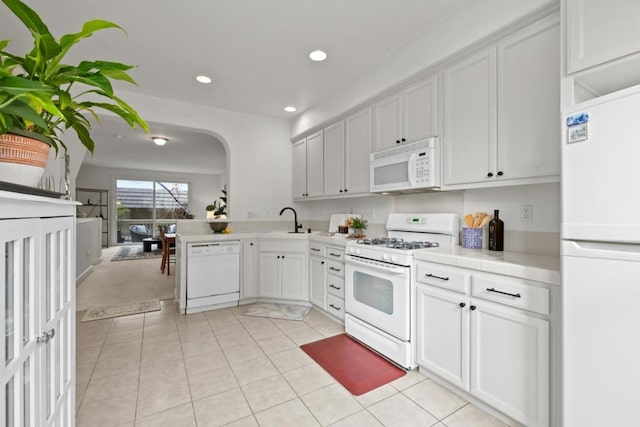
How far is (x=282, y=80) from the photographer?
321 cm

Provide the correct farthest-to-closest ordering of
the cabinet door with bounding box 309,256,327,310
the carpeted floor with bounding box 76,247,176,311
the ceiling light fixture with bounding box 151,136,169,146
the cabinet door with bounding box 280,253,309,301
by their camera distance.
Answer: the ceiling light fixture with bounding box 151,136,169,146
the carpeted floor with bounding box 76,247,176,311
the cabinet door with bounding box 280,253,309,301
the cabinet door with bounding box 309,256,327,310

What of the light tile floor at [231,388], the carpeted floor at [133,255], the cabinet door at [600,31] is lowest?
the light tile floor at [231,388]

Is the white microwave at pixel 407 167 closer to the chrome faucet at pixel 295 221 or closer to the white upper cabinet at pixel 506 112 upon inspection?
the white upper cabinet at pixel 506 112

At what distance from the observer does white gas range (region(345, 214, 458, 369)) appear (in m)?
2.16

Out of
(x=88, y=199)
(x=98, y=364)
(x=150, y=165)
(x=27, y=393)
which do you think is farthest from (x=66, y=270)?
(x=88, y=199)

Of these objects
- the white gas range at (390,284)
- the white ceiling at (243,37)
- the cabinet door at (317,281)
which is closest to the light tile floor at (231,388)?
the white gas range at (390,284)

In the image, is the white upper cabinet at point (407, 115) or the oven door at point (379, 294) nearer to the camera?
the oven door at point (379, 294)

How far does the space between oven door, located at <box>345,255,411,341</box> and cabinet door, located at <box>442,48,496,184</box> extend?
33.8 inches

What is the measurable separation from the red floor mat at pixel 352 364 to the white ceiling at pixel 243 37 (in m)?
2.63

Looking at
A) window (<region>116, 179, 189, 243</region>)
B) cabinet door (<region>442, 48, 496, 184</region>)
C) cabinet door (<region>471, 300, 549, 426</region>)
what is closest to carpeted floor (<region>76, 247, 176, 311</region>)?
window (<region>116, 179, 189, 243</region>)

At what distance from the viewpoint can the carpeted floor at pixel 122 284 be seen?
4.05 metres

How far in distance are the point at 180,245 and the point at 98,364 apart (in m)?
1.48

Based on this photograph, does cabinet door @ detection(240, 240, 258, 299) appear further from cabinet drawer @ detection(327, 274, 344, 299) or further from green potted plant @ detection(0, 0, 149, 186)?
green potted plant @ detection(0, 0, 149, 186)

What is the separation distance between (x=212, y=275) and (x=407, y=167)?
2.55 metres
